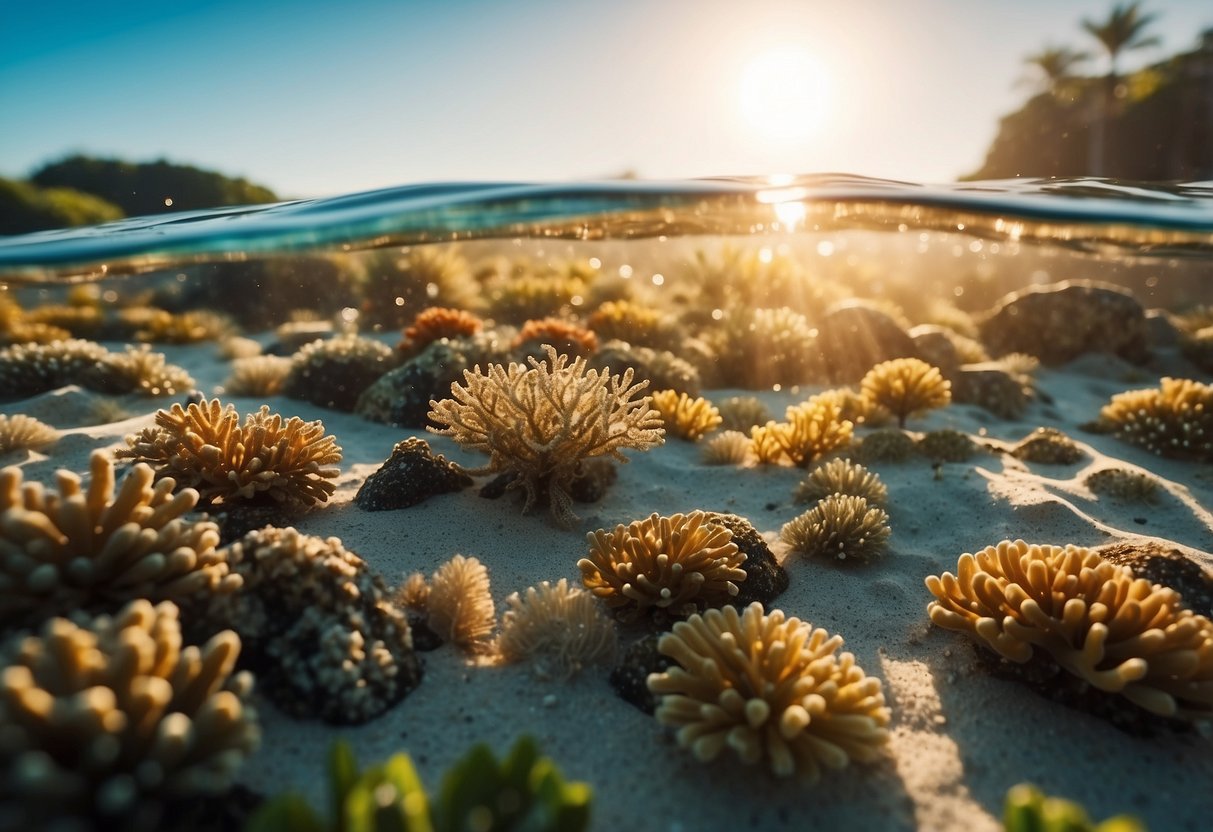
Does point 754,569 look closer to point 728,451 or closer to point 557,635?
point 557,635

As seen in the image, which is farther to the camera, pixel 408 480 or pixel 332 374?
pixel 332 374

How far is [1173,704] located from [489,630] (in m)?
3.23

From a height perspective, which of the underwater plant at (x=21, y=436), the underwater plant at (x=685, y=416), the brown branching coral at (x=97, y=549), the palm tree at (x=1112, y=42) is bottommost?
the underwater plant at (x=685, y=416)

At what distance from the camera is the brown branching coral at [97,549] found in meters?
2.54

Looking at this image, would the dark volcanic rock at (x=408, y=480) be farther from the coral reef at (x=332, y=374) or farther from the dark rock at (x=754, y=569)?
the coral reef at (x=332, y=374)

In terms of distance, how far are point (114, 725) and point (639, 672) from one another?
2144 millimetres

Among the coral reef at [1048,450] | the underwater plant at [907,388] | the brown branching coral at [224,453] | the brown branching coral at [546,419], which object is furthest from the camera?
the underwater plant at [907,388]

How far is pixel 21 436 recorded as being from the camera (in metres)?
6.07

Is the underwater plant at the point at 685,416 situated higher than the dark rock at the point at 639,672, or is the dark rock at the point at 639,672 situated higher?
the underwater plant at the point at 685,416

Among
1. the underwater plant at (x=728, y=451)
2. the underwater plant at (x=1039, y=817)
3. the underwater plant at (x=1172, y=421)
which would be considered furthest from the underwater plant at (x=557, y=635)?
the underwater plant at (x=1172, y=421)

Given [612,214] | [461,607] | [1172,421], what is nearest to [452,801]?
[461,607]

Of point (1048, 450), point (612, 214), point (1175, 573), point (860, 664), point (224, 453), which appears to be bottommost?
point (860, 664)

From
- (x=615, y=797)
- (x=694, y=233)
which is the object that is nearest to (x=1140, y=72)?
(x=694, y=233)

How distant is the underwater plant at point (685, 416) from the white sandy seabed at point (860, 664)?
0.94 m
